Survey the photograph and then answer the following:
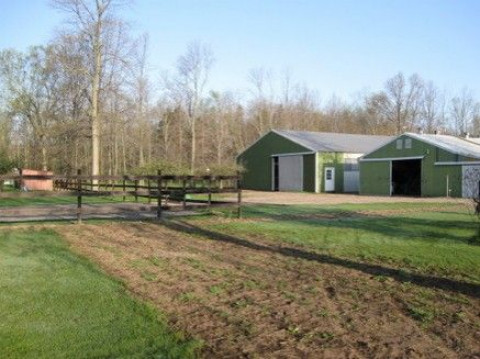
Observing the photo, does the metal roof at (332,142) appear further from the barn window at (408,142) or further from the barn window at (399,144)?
the barn window at (408,142)

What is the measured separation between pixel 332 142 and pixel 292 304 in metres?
36.3

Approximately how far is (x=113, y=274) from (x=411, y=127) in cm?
6794

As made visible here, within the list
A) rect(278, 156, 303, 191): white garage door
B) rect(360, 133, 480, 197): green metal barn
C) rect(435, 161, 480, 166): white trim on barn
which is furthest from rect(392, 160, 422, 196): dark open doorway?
rect(278, 156, 303, 191): white garage door

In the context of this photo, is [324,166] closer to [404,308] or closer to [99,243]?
[99,243]

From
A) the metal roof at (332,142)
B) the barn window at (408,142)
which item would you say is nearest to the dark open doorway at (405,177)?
the barn window at (408,142)

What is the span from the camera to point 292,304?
215 inches

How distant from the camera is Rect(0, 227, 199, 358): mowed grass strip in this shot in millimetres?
4164

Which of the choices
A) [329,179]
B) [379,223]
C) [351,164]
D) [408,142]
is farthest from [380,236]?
[351,164]

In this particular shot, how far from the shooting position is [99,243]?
9.76 m

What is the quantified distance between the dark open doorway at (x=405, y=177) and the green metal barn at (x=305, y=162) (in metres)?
2.68

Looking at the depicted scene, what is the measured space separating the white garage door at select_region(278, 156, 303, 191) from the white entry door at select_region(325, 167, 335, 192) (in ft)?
6.66

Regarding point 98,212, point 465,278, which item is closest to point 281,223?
point 98,212

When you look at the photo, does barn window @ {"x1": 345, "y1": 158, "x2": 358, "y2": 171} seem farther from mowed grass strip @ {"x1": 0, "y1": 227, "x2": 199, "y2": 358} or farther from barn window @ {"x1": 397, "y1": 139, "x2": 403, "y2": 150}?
mowed grass strip @ {"x1": 0, "y1": 227, "x2": 199, "y2": 358}

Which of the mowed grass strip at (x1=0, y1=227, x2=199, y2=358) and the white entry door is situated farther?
the white entry door
